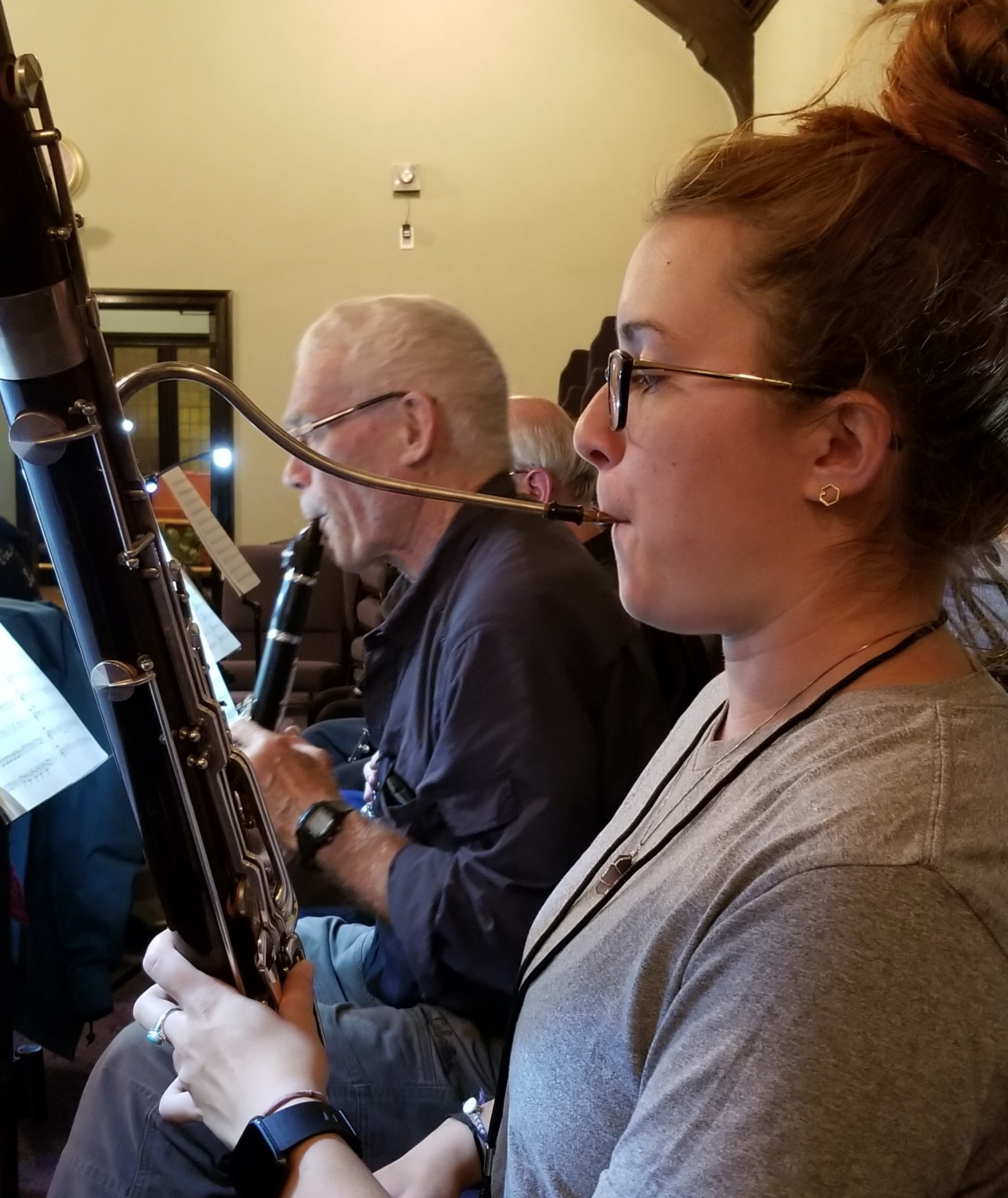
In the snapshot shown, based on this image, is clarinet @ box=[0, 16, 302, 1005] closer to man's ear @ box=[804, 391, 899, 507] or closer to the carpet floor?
man's ear @ box=[804, 391, 899, 507]

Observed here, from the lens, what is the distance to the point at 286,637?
4.35 ft

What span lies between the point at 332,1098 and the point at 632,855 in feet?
1.73

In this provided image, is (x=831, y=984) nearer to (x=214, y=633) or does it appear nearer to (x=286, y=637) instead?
(x=286, y=637)

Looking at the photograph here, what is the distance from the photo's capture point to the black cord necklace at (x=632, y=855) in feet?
2.00

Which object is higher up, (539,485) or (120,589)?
(120,589)

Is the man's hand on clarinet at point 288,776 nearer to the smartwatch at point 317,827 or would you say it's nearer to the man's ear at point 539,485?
the smartwatch at point 317,827

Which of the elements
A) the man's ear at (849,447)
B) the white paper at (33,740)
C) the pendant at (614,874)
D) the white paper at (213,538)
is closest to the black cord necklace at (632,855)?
the pendant at (614,874)

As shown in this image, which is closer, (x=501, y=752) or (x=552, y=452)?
(x=501, y=752)

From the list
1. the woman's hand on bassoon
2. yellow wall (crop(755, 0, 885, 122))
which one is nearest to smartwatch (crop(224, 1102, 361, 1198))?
the woman's hand on bassoon

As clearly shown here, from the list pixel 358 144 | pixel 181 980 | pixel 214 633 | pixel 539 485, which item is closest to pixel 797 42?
pixel 358 144

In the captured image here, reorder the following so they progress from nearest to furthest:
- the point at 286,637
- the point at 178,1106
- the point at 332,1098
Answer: the point at 178,1106 → the point at 332,1098 → the point at 286,637

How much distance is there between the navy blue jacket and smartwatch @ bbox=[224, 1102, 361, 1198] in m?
0.34

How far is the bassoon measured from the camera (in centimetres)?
65

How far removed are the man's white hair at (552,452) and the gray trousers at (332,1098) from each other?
4.25ft
